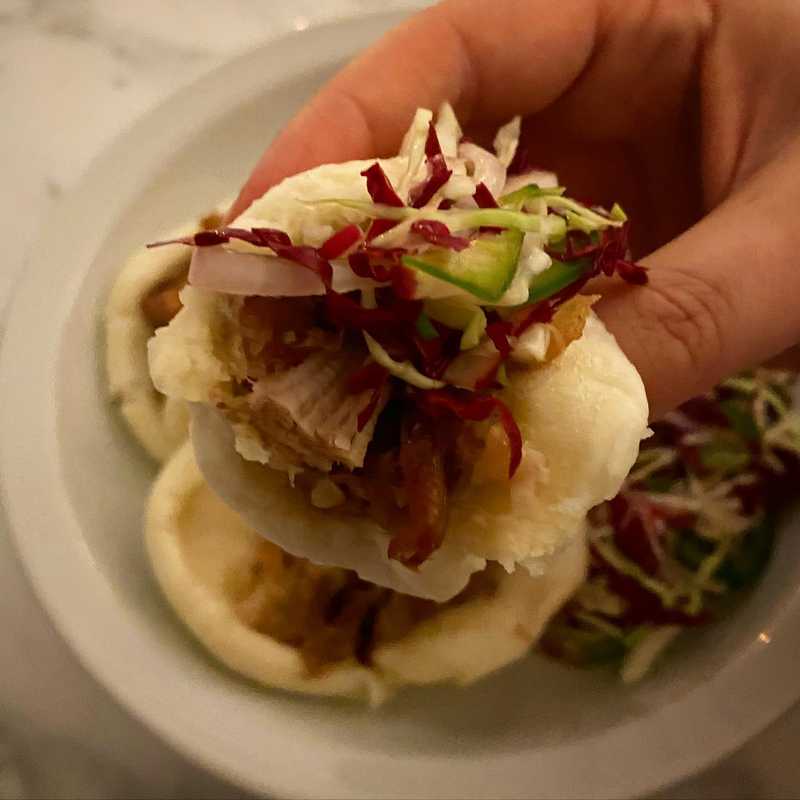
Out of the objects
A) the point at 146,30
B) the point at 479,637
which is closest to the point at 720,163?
the point at 479,637

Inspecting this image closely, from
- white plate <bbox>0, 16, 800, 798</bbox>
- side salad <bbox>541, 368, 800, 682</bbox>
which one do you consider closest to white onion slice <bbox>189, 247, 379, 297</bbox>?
white plate <bbox>0, 16, 800, 798</bbox>

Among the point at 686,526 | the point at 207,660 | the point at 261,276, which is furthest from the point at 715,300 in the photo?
the point at 207,660

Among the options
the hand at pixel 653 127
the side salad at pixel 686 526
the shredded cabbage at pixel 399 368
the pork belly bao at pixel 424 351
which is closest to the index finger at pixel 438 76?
the hand at pixel 653 127

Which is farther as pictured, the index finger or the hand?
the index finger

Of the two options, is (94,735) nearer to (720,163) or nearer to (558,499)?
(558,499)

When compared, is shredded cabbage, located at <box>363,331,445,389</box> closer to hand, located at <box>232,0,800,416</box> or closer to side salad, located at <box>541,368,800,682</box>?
hand, located at <box>232,0,800,416</box>

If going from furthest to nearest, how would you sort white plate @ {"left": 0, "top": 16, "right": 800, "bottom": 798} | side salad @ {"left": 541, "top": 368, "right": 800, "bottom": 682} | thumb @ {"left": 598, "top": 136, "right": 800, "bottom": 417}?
side salad @ {"left": 541, "top": 368, "right": 800, "bottom": 682}, white plate @ {"left": 0, "top": 16, "right": 800, "bottom": 798}, thumb @ {"left": 598, "top": 136, "right": 800, "bottom": 417}

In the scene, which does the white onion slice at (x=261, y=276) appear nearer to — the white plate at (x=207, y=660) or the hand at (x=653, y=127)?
the hand at (x=653, y=127)
